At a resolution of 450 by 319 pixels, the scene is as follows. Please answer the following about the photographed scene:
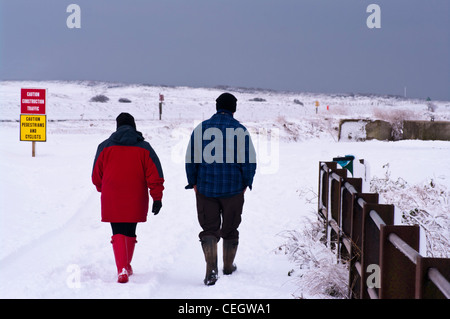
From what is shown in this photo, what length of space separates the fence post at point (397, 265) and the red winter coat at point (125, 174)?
278 centimetres

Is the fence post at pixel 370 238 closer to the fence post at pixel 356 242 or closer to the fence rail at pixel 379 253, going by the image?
the fence rail at pixel 379 253

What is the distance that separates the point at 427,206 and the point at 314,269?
3.42 metres

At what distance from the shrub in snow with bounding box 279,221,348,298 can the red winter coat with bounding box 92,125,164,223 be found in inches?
67.6

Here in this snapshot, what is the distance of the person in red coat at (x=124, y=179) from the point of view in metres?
5.50

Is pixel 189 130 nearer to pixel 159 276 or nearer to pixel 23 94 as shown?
pixel 23 94

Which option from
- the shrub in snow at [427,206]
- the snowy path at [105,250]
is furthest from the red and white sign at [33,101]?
the shrub in snow at [427,206]

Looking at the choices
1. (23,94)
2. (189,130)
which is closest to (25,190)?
(23,94)

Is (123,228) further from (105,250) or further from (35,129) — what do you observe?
(35,129)

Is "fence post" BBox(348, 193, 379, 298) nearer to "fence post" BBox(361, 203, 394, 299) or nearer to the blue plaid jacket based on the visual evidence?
"fence post" BBox(361, 203, 394, 299)

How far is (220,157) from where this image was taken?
5.38m

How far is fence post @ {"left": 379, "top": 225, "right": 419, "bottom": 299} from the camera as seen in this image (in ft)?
10.1

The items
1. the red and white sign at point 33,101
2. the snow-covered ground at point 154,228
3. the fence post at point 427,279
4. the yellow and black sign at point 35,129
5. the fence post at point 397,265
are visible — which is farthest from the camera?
the yellow and black sign at point 35,129
